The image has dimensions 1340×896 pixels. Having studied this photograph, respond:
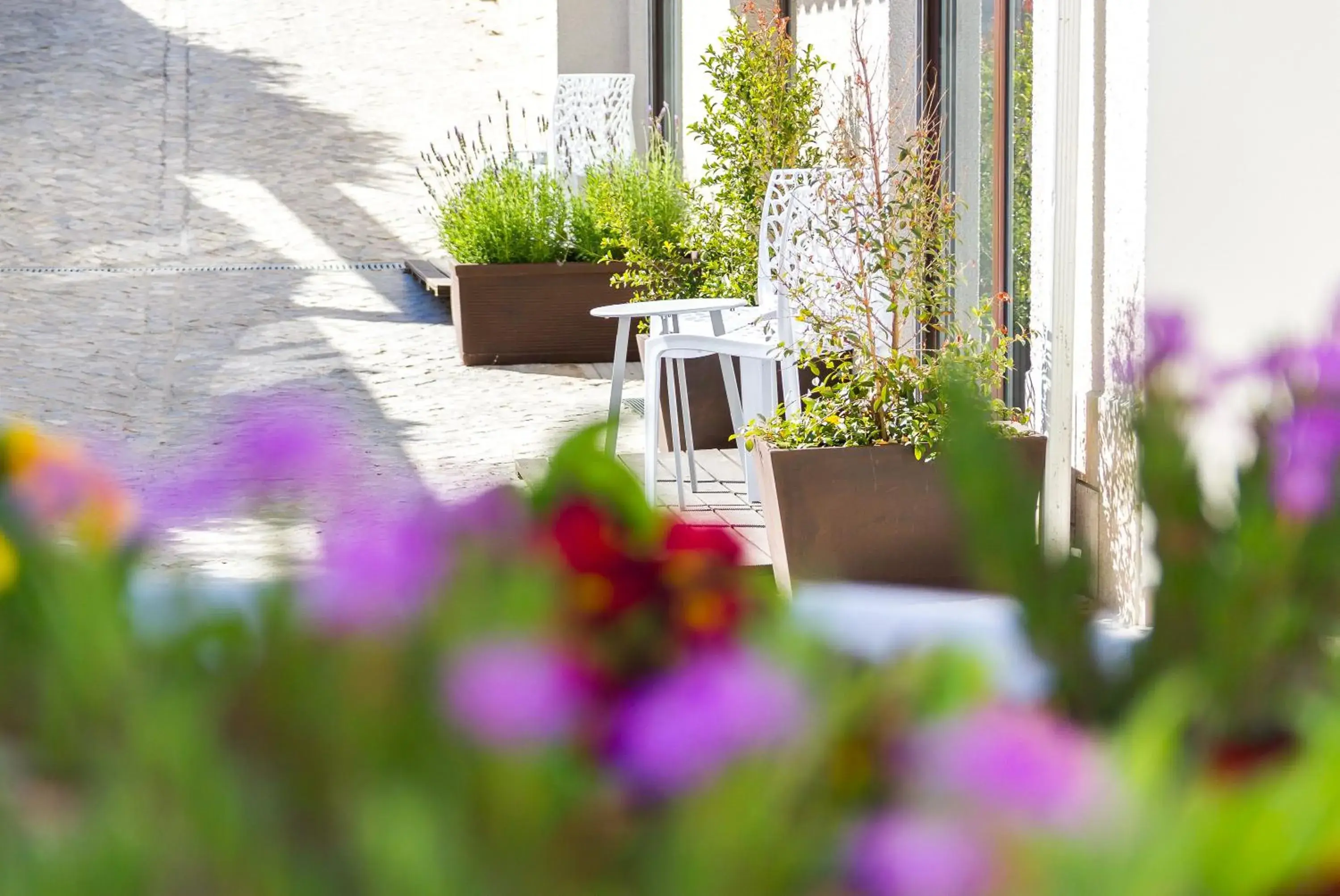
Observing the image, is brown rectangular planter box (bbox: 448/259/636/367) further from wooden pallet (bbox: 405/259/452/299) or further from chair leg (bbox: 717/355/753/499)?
chair leg (bbox: 717/355/753/499)

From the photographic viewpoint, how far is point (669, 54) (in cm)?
1089

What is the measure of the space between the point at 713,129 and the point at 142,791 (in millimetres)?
6148

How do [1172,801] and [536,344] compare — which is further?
[536,344]

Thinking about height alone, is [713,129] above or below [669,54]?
below

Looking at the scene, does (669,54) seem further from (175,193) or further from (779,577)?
(779,577)

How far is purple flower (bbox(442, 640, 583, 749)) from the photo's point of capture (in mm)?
417

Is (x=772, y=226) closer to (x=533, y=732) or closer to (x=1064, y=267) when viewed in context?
(x=1064, y=267)

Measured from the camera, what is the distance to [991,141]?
5426mm

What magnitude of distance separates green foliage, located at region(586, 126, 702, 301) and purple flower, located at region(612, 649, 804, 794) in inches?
227

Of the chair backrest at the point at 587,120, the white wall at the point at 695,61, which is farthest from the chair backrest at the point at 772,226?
the chair backrest at the point at 587,120

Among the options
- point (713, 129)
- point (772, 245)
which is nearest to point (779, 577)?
point (772, 245)

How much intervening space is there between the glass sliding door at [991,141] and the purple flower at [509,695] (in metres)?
4.49

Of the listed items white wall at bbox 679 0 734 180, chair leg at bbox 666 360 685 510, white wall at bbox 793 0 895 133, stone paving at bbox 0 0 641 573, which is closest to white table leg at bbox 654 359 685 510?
chair leg at bbox 666 360 685 510

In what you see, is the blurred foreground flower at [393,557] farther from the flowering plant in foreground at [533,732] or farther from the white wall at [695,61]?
the white wall at [695,61]
